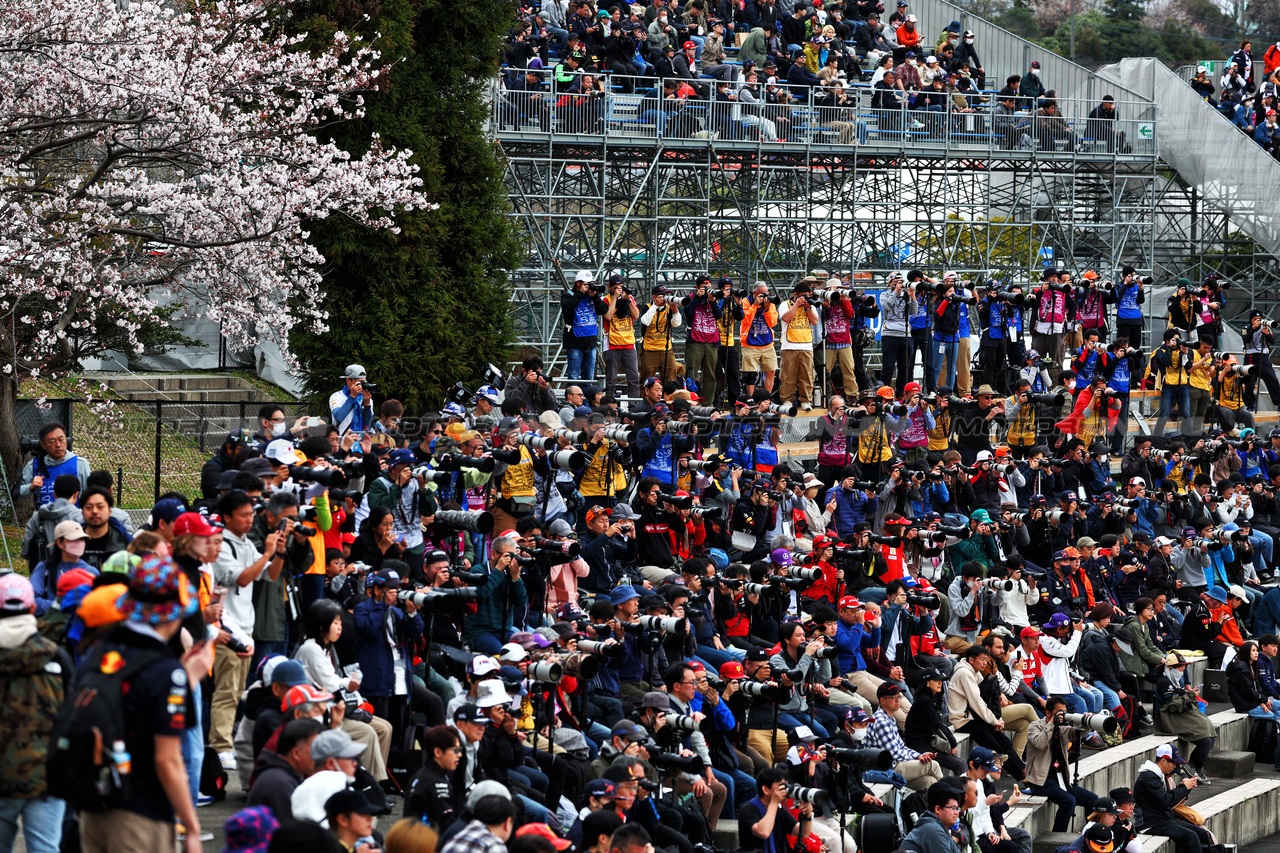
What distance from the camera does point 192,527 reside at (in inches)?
273

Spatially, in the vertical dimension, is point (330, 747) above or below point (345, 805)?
above

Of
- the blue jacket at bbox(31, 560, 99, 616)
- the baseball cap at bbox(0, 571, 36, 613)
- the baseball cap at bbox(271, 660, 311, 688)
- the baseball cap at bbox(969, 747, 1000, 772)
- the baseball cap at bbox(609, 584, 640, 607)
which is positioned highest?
the baseball cap at bbox(0, 571, 36, 613)

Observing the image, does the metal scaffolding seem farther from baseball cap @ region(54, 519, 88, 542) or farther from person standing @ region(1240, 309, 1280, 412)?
baseball cap @ region(54, 519, 88, 542)

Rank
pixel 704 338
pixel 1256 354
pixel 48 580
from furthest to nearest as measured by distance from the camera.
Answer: pixel 1256 354 → pixel 704 338 → pixel 48 580

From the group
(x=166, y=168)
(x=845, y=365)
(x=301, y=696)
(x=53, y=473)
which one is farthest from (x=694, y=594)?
(x=166, y=168)

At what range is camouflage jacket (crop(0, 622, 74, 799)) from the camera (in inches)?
222

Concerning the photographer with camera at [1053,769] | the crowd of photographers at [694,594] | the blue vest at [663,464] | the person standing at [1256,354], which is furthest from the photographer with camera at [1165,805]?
the person standing at [1256,354]

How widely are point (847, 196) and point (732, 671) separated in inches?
720

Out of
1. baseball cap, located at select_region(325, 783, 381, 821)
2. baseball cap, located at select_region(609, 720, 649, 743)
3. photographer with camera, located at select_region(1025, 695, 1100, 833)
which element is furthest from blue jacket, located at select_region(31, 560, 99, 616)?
photographer with camera, located at select_region(1025, 695, 1100, 833)

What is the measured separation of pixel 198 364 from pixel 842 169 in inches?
435

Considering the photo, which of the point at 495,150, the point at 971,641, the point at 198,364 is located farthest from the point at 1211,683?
the point at 198,364

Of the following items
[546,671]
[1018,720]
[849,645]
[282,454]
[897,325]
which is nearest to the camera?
[546,671]

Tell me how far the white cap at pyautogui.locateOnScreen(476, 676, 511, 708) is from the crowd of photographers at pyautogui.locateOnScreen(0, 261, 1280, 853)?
0.06 feet

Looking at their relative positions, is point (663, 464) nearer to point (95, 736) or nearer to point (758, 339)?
point (758, 339)
